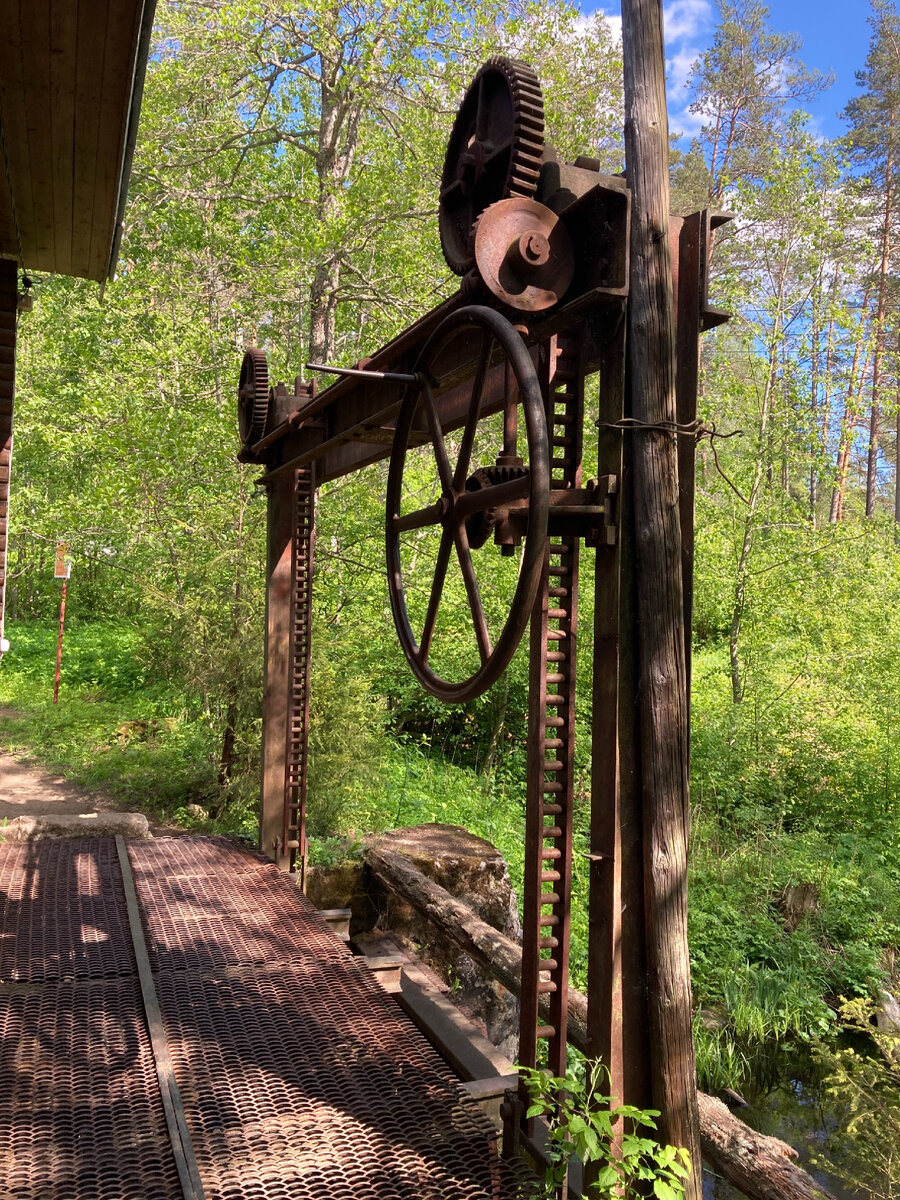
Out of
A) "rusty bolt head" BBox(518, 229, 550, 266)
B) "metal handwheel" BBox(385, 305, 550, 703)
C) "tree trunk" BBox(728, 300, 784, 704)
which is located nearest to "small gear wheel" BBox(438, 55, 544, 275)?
"rusty bolt head" BBox(518, 229, 550, 266)

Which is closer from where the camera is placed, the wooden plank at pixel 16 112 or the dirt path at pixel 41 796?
the wooden plank at pixel 16 112

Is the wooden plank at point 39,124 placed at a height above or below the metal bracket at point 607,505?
above

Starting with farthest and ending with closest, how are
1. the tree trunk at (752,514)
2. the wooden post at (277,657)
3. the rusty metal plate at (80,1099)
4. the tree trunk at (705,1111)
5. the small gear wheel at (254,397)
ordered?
the tree trunk at (752,514) < the wooden post at (277,657) < the small gear wheel at (254,397) < the tree trunk at (705,1111) < the rusty metal plate at (80,1099)

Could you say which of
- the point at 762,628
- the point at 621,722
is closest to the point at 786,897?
the point at 762,628

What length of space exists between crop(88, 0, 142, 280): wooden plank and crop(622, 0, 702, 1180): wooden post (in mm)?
2358

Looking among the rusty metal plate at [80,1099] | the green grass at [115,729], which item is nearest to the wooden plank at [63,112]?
the rusty metal plate at [80,1099]

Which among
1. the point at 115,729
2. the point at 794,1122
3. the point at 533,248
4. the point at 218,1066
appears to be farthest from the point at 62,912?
the point at 115,729

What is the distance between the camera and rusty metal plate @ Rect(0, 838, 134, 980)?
4.38 meters

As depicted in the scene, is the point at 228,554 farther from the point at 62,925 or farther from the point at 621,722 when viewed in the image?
the point at 621,722

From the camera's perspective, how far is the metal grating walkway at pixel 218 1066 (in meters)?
2.79

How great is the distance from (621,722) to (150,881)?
13.5 ft

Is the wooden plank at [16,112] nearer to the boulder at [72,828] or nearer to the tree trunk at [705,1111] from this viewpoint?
the boulder at [72,828]

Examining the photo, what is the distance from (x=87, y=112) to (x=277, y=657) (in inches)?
136

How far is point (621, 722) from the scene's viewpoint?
265 centimetres
